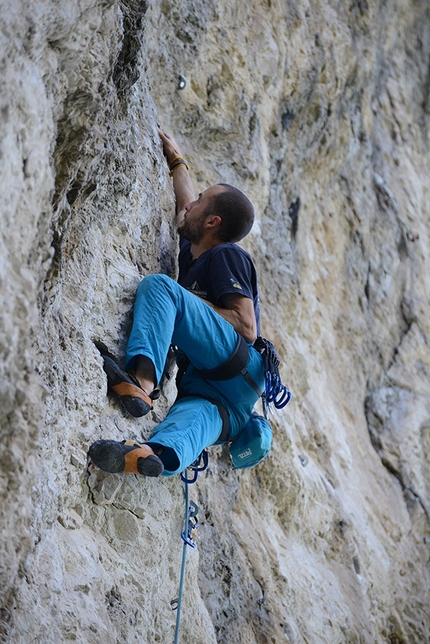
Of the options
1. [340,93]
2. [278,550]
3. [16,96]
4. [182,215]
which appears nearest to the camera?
[16,96]

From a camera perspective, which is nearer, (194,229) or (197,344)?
(197,344)

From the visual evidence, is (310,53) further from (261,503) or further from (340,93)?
(261,503)


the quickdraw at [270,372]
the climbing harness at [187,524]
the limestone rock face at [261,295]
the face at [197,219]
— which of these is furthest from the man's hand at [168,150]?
the climbing harness at [187,524]

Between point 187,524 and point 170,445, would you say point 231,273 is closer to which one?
point 170,445

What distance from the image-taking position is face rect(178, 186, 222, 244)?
4074 millimetres

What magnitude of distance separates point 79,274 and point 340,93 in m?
4.12

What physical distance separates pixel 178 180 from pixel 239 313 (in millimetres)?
1104

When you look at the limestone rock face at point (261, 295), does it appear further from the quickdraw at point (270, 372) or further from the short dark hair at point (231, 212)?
the quickdraw at point (270, 372)

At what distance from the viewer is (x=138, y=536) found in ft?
10.6

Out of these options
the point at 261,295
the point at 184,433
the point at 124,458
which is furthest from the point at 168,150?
the point at 124,458

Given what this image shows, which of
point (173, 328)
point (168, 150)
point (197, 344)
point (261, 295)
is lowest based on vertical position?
point (261, 295)

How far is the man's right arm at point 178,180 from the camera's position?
172 inches

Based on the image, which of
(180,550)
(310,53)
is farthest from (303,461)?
(310,53)

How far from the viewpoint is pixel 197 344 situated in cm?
352
